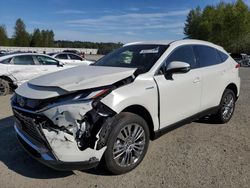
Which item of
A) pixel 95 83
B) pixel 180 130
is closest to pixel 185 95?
pixel 180 130

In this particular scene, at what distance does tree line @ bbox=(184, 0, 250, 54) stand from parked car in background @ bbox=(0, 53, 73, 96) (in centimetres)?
4282

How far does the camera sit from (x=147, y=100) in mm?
3588

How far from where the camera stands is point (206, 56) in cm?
495

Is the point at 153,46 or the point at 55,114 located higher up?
the point at 153,46

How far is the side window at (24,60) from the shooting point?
9.66 meters

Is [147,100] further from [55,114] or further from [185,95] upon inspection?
[55,114]

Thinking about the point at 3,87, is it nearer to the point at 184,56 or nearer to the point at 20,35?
the point at 184,56

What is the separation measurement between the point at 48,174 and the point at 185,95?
237 centimetres

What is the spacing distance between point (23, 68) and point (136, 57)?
6.53 metres

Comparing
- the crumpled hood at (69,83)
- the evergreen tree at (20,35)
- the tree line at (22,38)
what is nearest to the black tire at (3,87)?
the crumpled hood at (69,83)

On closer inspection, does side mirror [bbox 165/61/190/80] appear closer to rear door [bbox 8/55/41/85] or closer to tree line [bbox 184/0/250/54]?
rear door [bbox 8/55/41/85]

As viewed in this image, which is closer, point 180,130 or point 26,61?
point 180,130

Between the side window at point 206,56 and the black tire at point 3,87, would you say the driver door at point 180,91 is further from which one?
the black tire at point 3,87

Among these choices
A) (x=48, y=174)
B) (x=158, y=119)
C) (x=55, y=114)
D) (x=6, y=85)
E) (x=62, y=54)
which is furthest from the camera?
(x=62, y=54)
